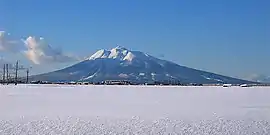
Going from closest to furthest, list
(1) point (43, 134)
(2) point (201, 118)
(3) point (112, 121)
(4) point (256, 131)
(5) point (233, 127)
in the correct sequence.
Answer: (1) point (43, 134) → (4) point (256, 131) → (5) point (233, 127) → (3) point (112, 121) → (2) point (201, 118)

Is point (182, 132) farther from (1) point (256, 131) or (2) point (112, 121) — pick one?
(2) point (112, 121)

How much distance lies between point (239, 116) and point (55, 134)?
294 inches

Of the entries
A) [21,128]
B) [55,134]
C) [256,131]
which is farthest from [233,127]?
[21,128]

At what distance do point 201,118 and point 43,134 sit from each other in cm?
603

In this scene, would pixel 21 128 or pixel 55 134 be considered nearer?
pixel 55 134

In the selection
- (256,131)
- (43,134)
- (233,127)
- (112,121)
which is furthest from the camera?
(112,121)

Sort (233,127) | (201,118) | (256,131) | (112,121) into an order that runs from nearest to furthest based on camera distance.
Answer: (256,131) < (233,127) < (112,121) < (201,118)

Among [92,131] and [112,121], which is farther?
[112,121]

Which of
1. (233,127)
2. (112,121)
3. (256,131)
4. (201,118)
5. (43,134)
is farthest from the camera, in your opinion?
(201,118)

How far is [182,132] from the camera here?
11.2 m

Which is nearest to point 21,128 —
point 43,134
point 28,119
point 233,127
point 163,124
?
point 43,134

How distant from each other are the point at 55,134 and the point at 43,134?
27cm

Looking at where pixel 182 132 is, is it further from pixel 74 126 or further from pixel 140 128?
pixel 74 126

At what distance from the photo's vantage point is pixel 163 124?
1301 centimetres
